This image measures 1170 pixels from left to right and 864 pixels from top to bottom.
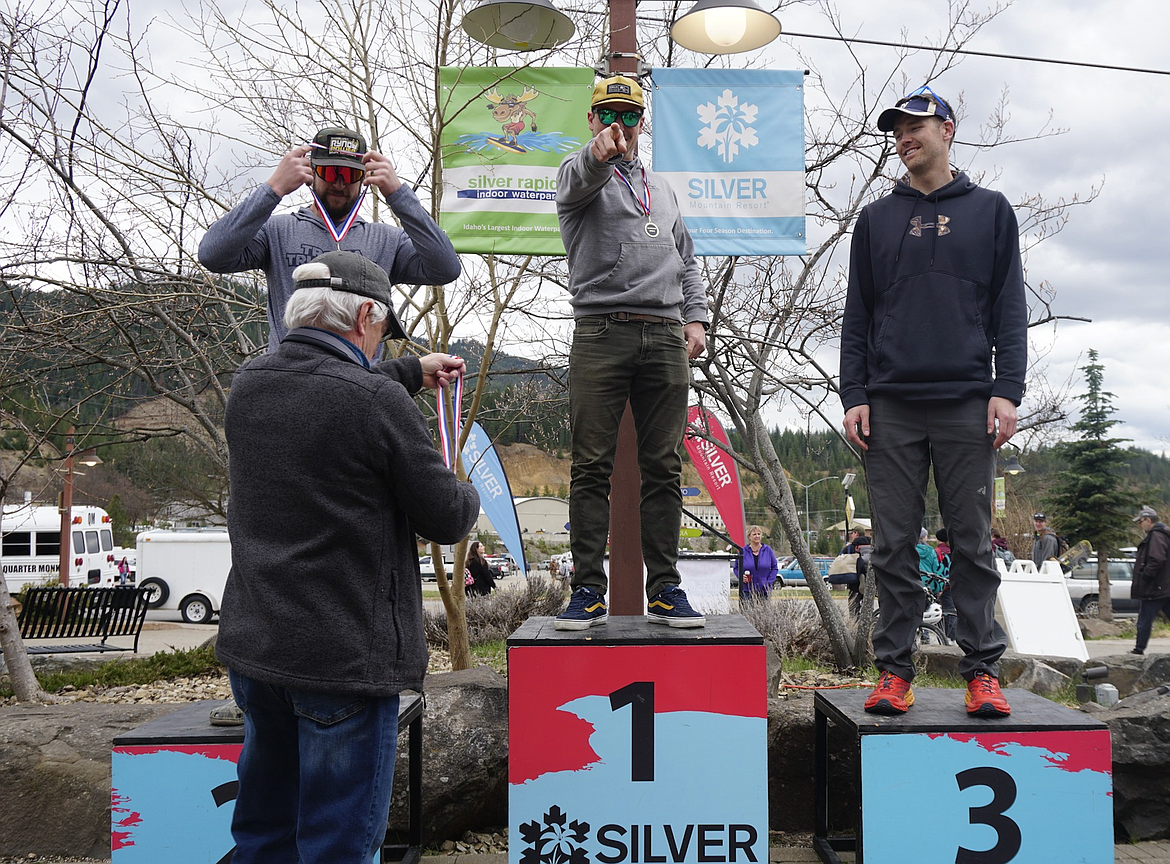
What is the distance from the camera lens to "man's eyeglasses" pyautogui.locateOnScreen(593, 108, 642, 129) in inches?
125

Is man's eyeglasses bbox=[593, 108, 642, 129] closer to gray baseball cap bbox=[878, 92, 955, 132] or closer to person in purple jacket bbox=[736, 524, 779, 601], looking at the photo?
gray baseball cap bbox=[878, 92, 955, 132]

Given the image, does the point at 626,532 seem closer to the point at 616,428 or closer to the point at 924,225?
the point at 616,428

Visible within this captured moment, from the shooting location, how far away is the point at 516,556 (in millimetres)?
10930

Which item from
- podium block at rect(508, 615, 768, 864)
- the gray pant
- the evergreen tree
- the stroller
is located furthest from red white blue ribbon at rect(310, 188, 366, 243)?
the evergreen tree

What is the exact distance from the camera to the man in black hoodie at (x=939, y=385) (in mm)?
3143

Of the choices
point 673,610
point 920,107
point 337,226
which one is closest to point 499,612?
point 673,610

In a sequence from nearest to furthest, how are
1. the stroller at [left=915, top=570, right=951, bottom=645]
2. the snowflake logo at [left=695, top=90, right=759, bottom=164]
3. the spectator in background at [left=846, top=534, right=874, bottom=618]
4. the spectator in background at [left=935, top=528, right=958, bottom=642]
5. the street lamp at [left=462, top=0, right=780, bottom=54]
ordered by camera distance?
1. the street lamp at [left=462, top=0, right=780, bottom=54]
2. the snowflake logo at [left=695, top=90, right=759, bottom=164]
3. the spectator in background at [left=935, top=528, right=958, bottom=642]
4. the stroller at [left=915, top=570, right=951, bottom=645]
5. the spectator in background at [left=846, top=534, right=874, bottom=618]

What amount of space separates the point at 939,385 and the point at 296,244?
7.59ft

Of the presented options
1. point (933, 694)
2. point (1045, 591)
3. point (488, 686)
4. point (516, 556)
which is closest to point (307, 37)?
point (488, 686)

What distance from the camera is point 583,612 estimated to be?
3.25m

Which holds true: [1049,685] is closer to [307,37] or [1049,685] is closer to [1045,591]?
[1045,591]

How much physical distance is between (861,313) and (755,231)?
218cm

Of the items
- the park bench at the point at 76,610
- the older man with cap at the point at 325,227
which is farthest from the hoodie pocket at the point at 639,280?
the park bench at the point at 76,610

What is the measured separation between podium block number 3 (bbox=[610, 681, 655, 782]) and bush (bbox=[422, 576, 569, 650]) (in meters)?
6.51
